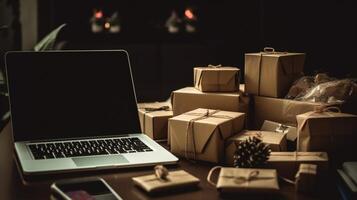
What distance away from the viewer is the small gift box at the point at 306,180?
1086 mm

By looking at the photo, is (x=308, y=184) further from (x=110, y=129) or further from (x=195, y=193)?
(x=110, y=129)

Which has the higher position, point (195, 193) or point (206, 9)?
point (206, 9)

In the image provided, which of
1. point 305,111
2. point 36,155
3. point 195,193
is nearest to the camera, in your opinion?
point 195,193

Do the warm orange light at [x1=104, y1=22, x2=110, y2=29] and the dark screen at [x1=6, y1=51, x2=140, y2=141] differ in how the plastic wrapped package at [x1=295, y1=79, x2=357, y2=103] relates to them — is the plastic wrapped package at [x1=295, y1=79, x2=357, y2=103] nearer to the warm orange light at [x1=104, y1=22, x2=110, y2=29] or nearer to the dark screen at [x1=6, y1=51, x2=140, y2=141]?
the dark screen at [x1=6, y1=51, x2=140, y2=141]

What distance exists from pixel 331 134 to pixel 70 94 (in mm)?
730

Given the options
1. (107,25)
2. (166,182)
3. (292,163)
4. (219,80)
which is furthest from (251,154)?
(107,25)

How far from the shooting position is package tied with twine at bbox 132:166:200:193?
42.0 inches

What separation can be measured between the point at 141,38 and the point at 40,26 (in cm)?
97

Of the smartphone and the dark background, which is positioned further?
the dark background

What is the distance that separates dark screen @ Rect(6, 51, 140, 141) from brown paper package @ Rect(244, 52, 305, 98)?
14.9 inches

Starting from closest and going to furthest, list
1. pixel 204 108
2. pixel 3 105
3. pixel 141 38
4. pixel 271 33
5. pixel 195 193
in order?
pixel 195 193 → pixel 204 108 → pixel 3 105 → pixel 271 33 → pixel 141 38

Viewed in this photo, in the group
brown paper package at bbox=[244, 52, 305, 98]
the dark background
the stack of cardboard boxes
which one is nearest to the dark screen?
the stack of cardboard boxes

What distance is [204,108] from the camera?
1.59 m

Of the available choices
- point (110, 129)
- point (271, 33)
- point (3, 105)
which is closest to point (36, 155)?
point (110, 129)
